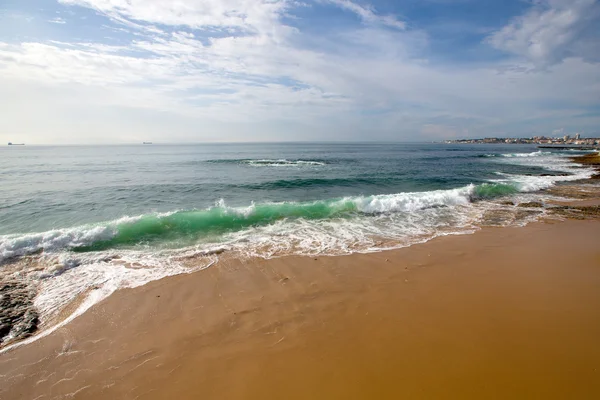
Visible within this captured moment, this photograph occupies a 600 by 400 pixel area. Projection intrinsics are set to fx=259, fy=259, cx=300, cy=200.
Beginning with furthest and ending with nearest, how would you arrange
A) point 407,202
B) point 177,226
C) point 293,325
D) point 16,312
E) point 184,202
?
point 184,202, point 407,202, point 177,226, point 16,312, point 293,325

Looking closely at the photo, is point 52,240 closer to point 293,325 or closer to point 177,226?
point 177,226

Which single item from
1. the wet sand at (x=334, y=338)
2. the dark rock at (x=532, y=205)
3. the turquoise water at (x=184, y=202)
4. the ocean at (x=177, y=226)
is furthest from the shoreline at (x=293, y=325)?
the dark rock at (x=532, y=205)

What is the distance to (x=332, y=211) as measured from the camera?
38.7ft

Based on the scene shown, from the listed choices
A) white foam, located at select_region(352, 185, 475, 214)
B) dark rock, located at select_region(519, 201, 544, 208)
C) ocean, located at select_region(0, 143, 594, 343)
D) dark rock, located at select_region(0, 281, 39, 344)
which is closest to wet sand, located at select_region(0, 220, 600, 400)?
dark rock, located at select_region(0, 281, 39, 344)

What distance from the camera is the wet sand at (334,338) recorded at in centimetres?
329

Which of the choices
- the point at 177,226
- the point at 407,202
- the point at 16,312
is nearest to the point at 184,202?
the point at 177,226

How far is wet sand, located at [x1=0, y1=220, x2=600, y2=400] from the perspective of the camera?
10.8ft

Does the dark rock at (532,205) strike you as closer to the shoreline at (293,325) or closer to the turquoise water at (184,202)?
the turquoise water at (184,202)

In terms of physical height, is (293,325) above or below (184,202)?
below

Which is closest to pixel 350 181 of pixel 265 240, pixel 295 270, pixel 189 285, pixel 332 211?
pixel 332 211

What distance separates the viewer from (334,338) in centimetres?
407

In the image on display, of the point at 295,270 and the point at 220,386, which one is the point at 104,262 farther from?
the point at 220,386

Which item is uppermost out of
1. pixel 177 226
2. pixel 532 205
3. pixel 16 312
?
pixel 532 205

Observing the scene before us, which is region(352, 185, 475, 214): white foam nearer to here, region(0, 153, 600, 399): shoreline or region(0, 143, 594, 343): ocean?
region(0, 143, 594, 343): ocean
